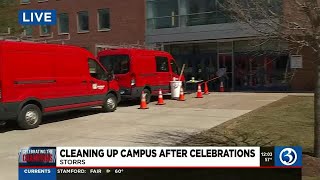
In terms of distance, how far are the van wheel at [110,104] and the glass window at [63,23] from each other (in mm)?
19823

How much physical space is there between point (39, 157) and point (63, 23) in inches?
1279

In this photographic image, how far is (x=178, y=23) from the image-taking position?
27422 millimetres

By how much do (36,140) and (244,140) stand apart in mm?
4550

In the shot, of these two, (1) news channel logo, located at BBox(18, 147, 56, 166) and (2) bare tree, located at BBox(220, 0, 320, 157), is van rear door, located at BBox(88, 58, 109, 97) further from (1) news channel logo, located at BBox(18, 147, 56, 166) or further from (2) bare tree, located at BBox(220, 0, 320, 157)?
(1) news channel logo, located at BBox(18, 147, 56, 166)

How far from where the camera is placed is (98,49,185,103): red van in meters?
17.4

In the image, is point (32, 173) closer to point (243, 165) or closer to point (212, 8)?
point (243, 165)

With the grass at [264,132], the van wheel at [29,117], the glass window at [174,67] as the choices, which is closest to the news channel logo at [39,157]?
the grass at [264,132]

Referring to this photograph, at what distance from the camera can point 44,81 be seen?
480 inches

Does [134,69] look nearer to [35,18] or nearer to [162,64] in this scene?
[162,64]

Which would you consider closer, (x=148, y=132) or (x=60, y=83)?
(x=148, y=132)

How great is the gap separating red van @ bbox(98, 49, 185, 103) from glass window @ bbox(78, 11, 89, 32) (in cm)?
1463

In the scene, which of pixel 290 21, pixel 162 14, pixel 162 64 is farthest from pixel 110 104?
pixel 162 14

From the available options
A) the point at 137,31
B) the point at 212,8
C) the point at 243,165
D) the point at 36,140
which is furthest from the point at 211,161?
the point at 137,31

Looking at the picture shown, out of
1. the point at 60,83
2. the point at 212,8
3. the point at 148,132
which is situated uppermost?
the point at 212,8
